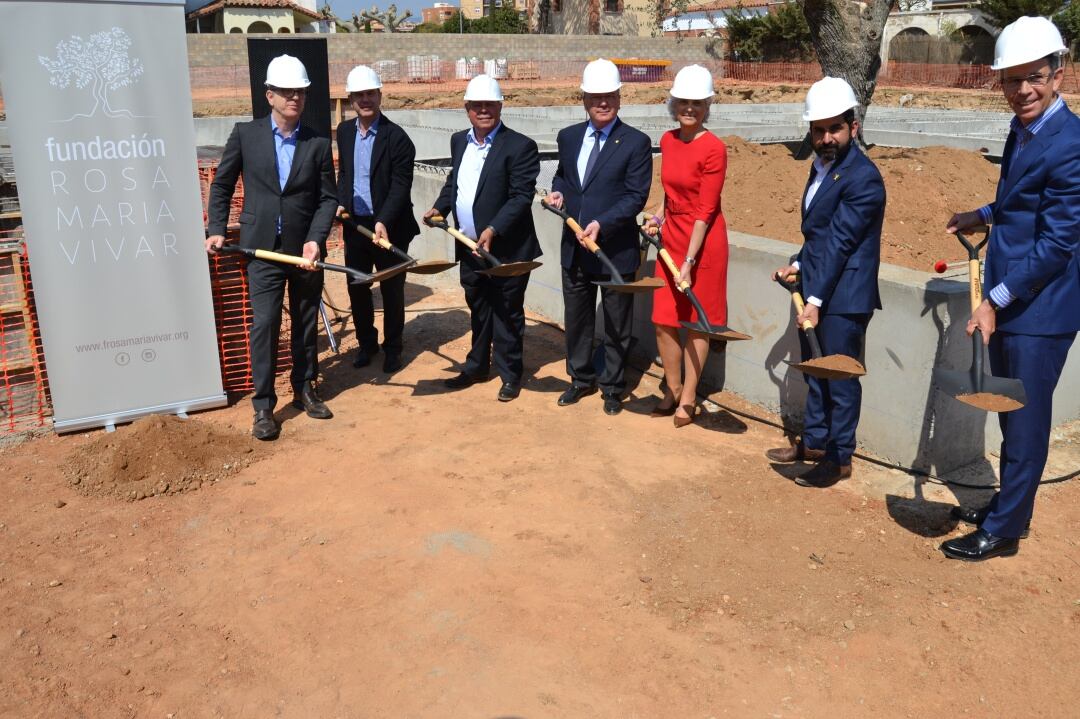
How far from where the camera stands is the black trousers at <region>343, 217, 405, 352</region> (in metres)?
6.68

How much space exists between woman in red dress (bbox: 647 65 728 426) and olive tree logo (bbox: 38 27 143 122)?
9.97ft

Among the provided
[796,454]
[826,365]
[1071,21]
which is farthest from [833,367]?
[1071,21]

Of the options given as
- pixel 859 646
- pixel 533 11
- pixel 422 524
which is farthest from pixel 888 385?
pixel 533 11

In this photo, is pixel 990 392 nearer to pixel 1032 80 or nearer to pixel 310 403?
pixel 1032 80

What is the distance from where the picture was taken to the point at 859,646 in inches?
142

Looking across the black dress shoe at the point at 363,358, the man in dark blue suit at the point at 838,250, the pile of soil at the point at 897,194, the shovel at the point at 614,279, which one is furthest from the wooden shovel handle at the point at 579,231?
the pile of soil at the point at 897,194

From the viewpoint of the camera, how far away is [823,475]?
16.0 feet

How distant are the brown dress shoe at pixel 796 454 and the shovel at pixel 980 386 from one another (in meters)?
1.04

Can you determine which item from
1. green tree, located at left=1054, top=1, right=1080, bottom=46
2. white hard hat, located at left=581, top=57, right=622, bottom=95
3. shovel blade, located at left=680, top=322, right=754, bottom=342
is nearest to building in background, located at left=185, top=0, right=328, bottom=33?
green tree, located at left=1054, top=1, right=1080, bottom=46

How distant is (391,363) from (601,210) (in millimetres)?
2086

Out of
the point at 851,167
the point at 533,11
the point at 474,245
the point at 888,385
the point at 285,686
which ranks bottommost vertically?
the point at 285,686

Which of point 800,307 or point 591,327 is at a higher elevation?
point 800,307

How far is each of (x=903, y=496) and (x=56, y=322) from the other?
475 cm

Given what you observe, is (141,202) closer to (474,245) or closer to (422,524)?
(474,245)
